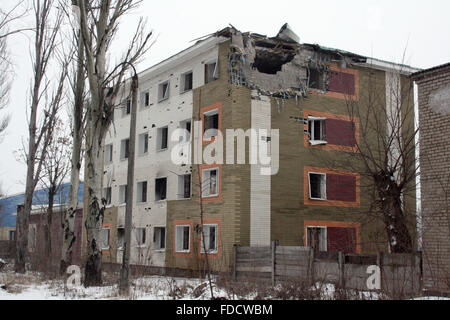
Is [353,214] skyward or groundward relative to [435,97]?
groundward

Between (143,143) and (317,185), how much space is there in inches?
425

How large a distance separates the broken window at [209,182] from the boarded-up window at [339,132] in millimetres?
5621

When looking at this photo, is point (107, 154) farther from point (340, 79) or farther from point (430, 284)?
point (430, 284)

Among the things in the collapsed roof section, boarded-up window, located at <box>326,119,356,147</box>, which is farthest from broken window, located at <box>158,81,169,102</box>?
boarded-up window, located at <box>326,119,356,147</box>

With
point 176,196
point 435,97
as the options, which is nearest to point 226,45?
point 176,196

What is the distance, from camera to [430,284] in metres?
13.4

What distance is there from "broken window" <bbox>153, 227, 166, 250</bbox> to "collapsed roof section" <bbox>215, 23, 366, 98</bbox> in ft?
30.2

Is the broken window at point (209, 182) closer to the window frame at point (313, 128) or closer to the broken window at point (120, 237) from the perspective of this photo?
the window frame at point (313, 128)

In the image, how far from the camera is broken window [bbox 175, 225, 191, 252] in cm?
2597

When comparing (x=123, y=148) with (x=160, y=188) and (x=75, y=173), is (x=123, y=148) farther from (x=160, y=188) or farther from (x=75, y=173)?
(x=75, y=173)

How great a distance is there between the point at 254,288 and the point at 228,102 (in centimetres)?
1276

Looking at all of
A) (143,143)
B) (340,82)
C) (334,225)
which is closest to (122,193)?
(143,143)

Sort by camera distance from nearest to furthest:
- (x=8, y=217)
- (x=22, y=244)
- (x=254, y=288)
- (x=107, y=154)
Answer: (x=254, y=288) < (x=22, y=244) < (x=107, y=154) < (x=8, y=217)

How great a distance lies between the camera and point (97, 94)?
1714 centimetres
